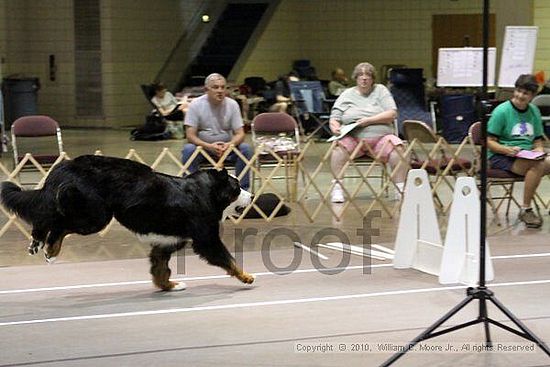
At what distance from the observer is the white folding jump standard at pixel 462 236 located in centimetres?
604

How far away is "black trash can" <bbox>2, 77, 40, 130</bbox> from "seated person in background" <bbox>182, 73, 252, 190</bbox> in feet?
31.2

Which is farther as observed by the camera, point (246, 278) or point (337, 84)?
point (337, 84)

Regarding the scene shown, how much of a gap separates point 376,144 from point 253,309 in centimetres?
401

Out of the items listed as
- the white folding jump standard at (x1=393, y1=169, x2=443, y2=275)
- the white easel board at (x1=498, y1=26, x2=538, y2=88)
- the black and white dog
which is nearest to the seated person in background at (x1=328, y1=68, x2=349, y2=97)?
the white easel board at (x1=498, y1=26, x2=538, y2=88)

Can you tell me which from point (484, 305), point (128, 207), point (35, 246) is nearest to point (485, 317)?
point (484, 305)

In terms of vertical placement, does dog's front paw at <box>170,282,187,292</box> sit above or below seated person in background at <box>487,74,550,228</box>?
below

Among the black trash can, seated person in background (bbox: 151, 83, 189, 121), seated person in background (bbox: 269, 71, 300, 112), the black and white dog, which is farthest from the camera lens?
the black trash can

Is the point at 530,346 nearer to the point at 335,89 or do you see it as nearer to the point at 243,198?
the point at 243,198

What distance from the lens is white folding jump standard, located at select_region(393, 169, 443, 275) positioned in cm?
650

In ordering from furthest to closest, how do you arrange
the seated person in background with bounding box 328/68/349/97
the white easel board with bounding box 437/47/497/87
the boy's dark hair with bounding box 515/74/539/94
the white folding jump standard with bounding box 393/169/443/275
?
the seated person in background with bounding box 328/68/349/97 → the white easel board with bounding box 437/47/497/87 → the boy's dark hair with bounding box 515/74/539/94 → the white folding jump standard with bounding box 393/169/443/275

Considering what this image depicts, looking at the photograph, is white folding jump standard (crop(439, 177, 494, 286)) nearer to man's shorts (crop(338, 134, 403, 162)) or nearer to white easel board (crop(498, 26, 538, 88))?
man's shorts (crop(338, 134, 403, 162))

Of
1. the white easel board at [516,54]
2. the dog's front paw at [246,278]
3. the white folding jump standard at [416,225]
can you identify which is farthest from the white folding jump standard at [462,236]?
the white easel board at [516,54]

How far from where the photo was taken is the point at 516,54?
32.9 feet

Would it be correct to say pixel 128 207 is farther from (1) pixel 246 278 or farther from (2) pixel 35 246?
(1) pixel 246 278
